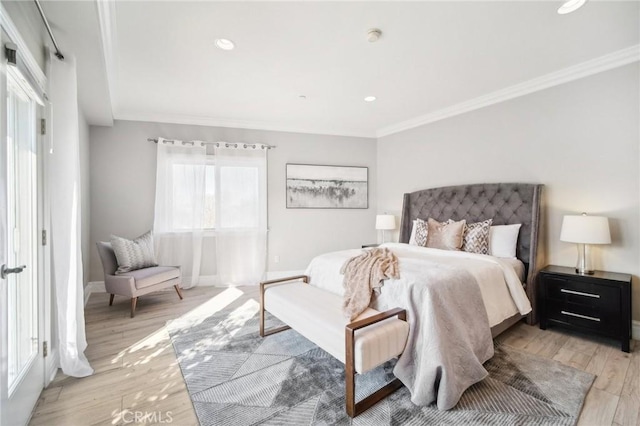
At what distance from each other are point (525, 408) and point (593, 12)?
9.21ft

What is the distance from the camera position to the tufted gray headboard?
311cm

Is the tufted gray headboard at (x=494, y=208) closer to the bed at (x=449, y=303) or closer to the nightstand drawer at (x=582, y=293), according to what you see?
the bed at (x=449, y=303)

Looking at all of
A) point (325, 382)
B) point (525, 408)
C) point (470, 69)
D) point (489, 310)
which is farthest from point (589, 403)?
point (470, 69)

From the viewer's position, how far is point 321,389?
195 centimetres

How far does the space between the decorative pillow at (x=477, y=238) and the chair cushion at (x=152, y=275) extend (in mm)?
3599

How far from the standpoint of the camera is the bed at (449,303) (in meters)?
1.79

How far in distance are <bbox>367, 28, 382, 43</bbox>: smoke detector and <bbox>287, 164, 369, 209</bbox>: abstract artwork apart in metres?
2.81

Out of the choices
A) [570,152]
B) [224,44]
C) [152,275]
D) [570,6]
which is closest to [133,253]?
[152,275]

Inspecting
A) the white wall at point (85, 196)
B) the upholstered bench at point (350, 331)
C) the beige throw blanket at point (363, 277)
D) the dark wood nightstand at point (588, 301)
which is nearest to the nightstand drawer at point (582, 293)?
the dark wood nightstand at point (588, 301)

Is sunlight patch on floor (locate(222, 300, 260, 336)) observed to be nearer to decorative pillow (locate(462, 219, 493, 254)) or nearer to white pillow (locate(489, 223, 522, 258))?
decorative pillow (locate(462, 219, 493, 254))

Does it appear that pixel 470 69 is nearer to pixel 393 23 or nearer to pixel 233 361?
pixel 393 23

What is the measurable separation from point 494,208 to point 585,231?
3.25 ft

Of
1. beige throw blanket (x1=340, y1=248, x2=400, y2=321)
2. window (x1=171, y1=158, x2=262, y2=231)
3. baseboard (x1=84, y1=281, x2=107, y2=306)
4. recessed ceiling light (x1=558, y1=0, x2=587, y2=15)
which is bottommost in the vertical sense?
baseboard (x1=84, y1=281, x2=107, y2=306)

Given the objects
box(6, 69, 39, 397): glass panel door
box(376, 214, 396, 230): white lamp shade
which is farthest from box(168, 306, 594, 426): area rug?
box(376, 214, 396, 230): white lamp shade
